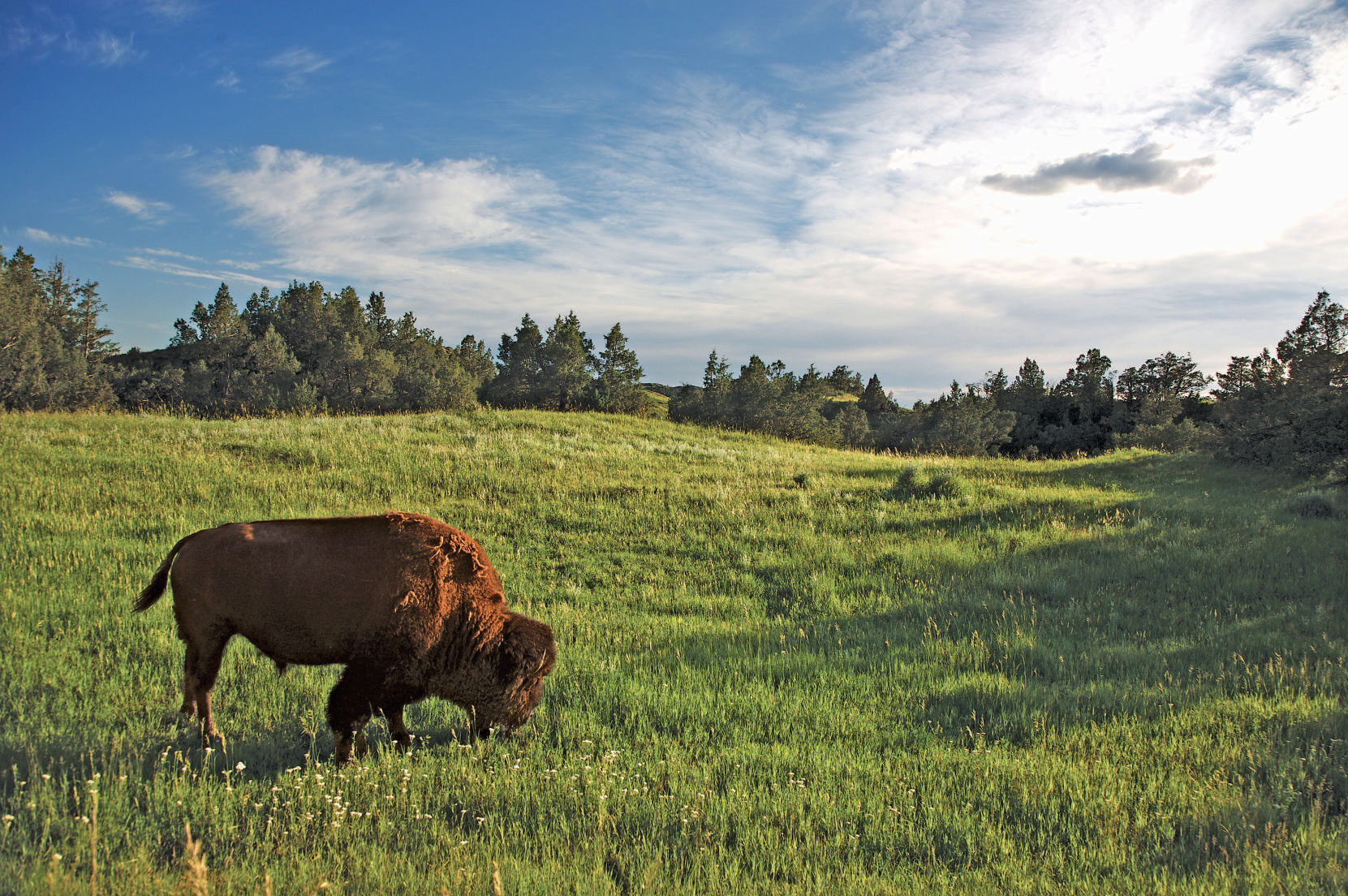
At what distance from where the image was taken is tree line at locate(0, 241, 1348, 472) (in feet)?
174

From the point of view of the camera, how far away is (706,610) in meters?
9.70

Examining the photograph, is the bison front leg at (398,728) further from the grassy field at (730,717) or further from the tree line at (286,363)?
the tree line at (286,363)

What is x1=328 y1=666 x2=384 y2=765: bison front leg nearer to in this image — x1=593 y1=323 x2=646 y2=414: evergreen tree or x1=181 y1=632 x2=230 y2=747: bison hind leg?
x1=181 y1=632 x2=230 y2=747: bison hind leg

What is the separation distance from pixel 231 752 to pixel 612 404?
4366 cm

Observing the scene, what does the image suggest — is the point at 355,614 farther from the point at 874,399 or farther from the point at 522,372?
the point at 874,399

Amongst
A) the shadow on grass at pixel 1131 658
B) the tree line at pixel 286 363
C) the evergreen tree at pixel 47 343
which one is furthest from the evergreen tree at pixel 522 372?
the shadow on grass at pixel 1131 658

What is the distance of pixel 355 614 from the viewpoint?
4.29m

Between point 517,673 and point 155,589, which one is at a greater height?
point 155,589

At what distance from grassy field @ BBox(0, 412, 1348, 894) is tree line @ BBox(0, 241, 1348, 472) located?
26.6m

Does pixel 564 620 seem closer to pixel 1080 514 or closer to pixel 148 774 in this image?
pixel 148 774

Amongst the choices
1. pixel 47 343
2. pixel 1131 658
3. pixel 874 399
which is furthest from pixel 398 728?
pixel 874 399

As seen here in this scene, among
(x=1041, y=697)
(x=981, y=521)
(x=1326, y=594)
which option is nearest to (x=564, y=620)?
(x=1041, y=697)

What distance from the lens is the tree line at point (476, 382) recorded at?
174ft

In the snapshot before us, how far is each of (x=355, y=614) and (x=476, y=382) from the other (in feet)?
242
